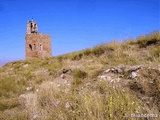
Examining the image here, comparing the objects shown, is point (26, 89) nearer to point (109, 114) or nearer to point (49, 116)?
point (49, 116)

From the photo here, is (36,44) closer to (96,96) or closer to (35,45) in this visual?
(35,45)

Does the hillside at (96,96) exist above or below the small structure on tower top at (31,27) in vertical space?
below

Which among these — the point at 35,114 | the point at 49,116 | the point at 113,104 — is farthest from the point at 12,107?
the point at 113,104

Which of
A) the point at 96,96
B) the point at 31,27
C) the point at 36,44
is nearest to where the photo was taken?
the point at 96,96

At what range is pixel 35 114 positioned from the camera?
8.71 feet

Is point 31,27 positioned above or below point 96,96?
above

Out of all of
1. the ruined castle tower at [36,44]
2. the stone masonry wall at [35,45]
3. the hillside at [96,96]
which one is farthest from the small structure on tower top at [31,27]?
the hillside at [96,96]

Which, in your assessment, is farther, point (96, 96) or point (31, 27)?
point (31, 27)

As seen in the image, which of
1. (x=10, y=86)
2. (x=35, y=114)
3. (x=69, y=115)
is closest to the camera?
(x=69, y=115)

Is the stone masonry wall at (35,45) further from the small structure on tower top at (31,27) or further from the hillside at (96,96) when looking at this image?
the hillside at (96,96)

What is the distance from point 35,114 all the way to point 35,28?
3088 cm

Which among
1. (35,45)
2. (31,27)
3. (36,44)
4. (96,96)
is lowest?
(96,96)

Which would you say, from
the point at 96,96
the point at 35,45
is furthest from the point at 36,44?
the point at 96,96

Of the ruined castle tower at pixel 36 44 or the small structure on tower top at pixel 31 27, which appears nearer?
the ruined castle tower at pixel 36 44
